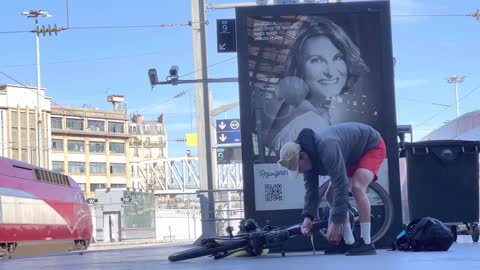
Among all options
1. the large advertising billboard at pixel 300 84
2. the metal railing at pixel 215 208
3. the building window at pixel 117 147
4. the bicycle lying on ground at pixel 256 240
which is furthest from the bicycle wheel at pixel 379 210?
the building window at pixel 117 147

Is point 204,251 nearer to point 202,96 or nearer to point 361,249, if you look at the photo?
point 361,249

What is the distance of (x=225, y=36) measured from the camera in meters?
13.8

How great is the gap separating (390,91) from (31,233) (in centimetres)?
2221

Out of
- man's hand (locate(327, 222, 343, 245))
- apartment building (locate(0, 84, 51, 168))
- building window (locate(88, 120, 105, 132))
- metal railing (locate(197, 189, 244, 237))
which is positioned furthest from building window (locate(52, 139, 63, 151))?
man's hand (locate(327, 222, 343, 245))

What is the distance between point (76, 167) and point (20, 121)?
62.0 ft

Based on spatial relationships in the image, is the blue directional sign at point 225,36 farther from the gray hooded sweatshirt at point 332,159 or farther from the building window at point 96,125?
the building window at point 96,125

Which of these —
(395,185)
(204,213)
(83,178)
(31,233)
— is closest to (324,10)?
(395,185)

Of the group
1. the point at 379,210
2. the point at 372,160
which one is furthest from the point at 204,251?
the point at 379,210

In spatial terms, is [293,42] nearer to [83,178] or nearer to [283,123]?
[283,123]

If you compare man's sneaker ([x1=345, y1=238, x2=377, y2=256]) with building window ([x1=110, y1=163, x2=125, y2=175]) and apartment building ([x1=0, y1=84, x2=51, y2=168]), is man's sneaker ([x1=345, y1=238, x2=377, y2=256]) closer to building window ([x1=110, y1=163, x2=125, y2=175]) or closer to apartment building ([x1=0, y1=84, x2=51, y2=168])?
apartment building ([x1=0, y1=84, x2=51, y2=168])

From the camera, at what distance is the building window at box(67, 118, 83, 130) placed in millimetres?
112062

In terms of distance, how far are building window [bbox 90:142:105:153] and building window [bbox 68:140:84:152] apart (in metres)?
1.63

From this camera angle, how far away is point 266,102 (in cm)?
1055

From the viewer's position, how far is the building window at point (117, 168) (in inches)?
4636
